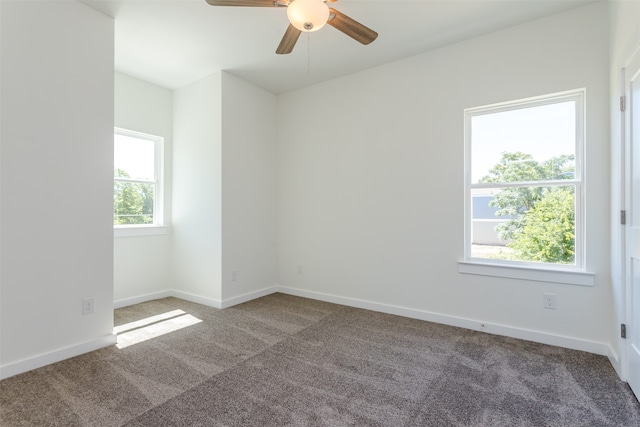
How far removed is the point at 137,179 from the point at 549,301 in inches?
180

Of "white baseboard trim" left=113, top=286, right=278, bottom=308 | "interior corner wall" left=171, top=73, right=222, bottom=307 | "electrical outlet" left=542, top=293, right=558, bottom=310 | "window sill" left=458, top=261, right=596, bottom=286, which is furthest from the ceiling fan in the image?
"white baseboard trim" left=113, top=286, right=278, bottom=308

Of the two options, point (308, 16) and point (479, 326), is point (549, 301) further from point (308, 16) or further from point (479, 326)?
point (308, 16)

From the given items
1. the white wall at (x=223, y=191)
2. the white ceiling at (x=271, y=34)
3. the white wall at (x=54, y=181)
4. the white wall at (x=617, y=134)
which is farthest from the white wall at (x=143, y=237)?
the white wall at (x=617, y=134)

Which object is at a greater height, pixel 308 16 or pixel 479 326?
pixel 308 16

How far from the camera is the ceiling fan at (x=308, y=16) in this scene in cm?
168

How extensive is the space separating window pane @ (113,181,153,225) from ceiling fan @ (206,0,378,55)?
8.91ft

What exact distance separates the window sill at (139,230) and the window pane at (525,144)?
3.78m

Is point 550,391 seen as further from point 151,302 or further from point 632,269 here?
point 151,302

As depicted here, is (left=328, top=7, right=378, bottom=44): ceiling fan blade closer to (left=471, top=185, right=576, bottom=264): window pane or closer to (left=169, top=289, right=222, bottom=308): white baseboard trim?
(left=471, top=185, right=576, bottom=264): window pane

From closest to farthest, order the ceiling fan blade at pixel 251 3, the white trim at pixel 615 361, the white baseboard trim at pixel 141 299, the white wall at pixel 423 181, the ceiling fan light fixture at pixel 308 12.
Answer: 1. the ceiling fan light fixture at pixel 308 12
2. the ceiling fan blade at pixel 251 3
3. the white trim at pixel 615 361
4. the white wall at pixel 423 181
5. the white baseboard trim at pixel 141 299

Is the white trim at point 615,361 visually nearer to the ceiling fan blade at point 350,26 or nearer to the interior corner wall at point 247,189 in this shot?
the ceiling fan blade at point 350,26

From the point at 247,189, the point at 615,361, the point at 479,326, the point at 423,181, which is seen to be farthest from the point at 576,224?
the point at 247,189

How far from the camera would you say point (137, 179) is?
3.82m

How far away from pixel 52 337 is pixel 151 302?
4.99 feet
